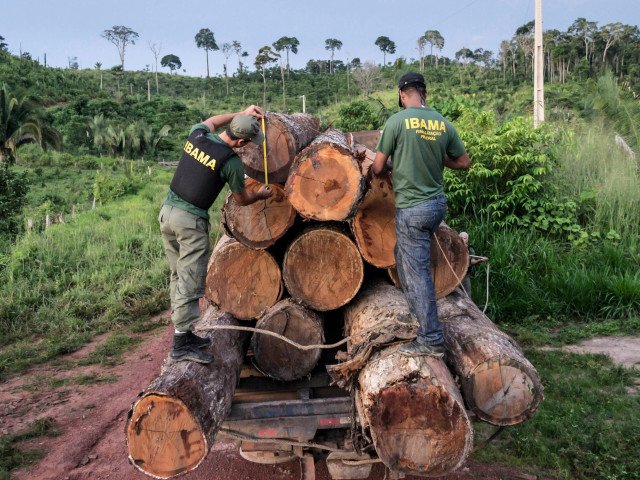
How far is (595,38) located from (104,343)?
2289 inches

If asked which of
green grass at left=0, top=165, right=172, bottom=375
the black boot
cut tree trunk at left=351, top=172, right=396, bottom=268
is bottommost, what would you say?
green grass at left=0, top=165, right=172, bottom=375

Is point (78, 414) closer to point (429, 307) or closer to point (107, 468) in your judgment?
point (107, 468)

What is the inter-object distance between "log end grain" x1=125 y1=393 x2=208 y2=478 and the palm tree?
912 inches

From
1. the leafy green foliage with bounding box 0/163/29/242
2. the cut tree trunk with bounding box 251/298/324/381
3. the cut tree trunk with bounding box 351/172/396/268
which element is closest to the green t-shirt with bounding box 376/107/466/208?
the cut tree trunk with bounding box 351/172/396/268

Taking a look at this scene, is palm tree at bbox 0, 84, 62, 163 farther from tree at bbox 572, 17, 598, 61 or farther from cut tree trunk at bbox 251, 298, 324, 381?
tree at bbox 572, 17, 598, 61

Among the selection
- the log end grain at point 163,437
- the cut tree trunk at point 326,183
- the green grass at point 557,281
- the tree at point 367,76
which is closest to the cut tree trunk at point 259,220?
the cut tree trunk at point 326,183

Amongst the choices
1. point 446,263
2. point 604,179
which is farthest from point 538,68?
point 446,263

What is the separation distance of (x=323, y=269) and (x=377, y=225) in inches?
19.9

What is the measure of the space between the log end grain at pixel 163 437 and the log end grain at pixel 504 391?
1509 mm

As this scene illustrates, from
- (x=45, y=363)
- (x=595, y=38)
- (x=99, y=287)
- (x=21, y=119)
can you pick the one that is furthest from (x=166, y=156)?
(x=595, y=38)

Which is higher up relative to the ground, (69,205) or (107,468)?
(69,205)

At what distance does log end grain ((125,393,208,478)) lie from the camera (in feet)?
7.59

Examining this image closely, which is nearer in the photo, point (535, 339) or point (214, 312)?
point (214, 312)

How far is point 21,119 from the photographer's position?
22.5 metres
